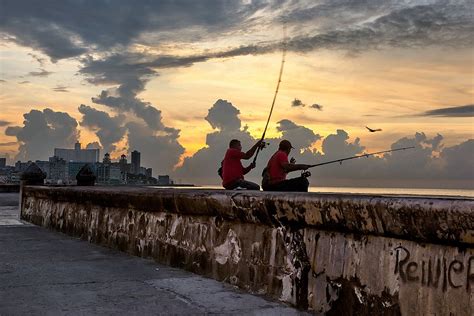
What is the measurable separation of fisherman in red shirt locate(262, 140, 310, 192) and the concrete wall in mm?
2344

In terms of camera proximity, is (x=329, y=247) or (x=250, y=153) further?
(x=250, y=153)

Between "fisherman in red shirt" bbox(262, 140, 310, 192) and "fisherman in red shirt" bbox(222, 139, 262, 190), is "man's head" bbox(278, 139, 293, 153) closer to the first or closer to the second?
"fisherman in red shirt" bbox(262, 140, 310, 192)

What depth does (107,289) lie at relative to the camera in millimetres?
4602

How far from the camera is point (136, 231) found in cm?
670

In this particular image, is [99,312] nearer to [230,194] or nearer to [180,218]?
[230,194]

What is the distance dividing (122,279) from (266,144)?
18.7ft

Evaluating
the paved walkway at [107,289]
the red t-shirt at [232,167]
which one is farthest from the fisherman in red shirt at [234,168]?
the paved walkway at [107,289]

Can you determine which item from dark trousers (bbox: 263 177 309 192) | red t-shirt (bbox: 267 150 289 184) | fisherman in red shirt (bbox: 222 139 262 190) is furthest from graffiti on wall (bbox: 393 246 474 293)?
fisherman in red shirt (bbox: 222 139 262 190)

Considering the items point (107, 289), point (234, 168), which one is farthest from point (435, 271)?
point (234, 168)

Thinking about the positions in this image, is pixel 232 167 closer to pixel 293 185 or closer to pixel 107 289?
pixel 293 185

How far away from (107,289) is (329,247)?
6.10ft

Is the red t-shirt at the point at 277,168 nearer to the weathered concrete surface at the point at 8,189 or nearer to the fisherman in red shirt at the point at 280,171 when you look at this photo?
the fisherman in red shirt at the point at 280,171

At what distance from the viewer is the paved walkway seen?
3902 millimetres

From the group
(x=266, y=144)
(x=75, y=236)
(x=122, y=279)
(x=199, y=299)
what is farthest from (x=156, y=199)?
(x=266, y=144)
